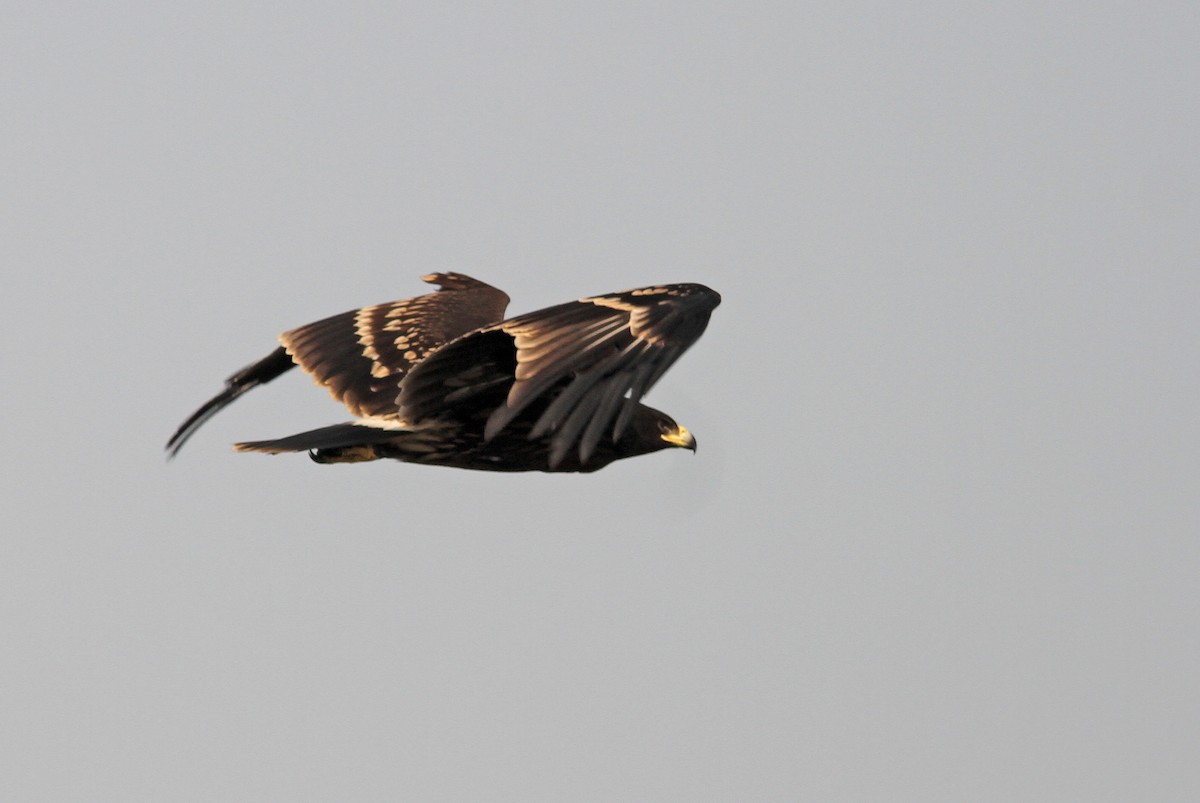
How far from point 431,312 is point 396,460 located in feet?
5.62

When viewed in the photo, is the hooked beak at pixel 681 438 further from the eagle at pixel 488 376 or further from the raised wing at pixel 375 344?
the raised wing at pixel 375 344

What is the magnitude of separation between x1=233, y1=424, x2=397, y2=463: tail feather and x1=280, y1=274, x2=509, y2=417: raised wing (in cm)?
24

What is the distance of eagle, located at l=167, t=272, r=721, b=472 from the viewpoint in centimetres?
802

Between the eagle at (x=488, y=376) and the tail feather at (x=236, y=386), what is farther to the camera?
the tail feather at (x=236, y=386)

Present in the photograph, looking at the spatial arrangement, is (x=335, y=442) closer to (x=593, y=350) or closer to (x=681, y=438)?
Answer: (x=681, y=438)

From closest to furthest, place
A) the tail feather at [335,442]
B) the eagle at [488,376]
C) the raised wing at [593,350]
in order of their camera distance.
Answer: the raised wing at [593,350], the eagle at [488,376], the tail feather at [335,442]

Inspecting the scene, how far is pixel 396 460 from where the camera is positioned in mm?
10805

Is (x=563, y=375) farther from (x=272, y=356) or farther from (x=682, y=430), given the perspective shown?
(x=272, y=356)

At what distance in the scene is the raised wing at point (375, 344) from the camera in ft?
36.3

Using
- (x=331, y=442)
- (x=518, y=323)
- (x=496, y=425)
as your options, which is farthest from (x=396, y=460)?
(x=496, y=425)

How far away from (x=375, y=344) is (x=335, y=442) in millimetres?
1578

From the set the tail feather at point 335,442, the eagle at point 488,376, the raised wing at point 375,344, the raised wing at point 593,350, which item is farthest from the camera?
the raised wing at point 375,344

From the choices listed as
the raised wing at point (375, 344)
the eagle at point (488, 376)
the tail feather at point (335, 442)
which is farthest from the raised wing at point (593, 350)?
the raised wing at point (375, 344)

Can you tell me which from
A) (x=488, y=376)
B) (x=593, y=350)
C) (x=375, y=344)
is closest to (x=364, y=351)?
(x=375, y=344)
